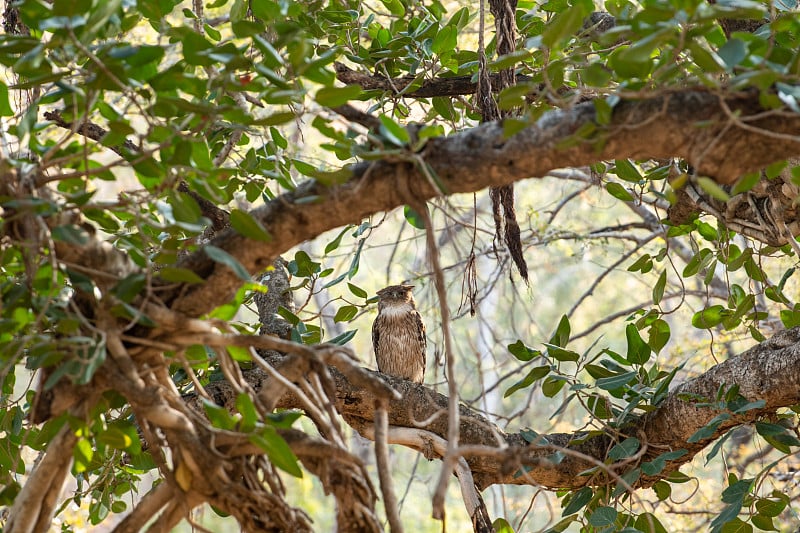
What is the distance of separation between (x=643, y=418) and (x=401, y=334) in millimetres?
2485

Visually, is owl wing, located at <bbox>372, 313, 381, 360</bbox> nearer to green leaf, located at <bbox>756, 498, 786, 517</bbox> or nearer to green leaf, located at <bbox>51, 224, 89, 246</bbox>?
green leaf, located at <bbox>756, 498, 786, 517</bbox>

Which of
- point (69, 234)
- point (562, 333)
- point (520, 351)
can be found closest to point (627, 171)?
point (562, 333)

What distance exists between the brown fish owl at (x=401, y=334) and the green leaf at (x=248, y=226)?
11.5ft

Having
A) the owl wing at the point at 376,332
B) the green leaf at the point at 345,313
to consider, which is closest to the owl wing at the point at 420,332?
the owl wing at the point at 376,332

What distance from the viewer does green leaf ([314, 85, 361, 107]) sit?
1.49 meters

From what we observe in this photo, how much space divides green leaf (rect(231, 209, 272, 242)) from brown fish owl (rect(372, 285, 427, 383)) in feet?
11.5

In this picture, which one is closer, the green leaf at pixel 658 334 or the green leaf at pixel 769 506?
the green leaf at pixel 769 506

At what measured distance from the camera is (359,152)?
1.53 metres

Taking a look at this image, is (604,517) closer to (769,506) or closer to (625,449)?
(625,449)

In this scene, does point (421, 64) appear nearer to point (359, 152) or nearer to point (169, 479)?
point (359, 152)

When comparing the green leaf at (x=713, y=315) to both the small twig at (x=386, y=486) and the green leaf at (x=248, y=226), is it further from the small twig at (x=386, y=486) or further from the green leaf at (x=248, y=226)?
the green leaf at (x=248, y=226)

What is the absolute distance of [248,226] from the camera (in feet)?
4.93

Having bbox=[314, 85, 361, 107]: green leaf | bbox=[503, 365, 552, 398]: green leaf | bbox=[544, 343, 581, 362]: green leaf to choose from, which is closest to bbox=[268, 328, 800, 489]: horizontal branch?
bbox=[503, 365, 552, 398]: green leaf

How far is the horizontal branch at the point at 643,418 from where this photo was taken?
2.46 metres
